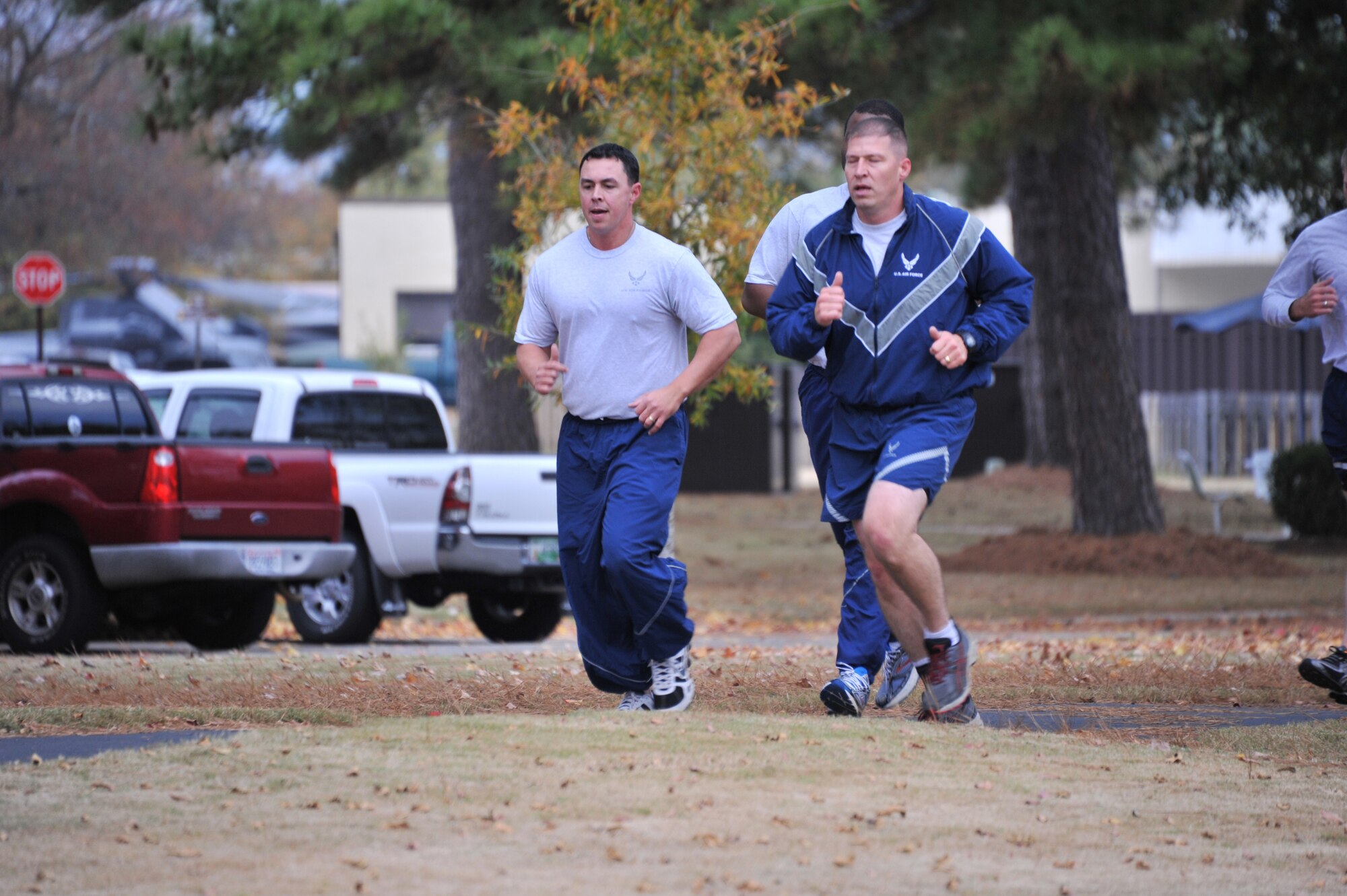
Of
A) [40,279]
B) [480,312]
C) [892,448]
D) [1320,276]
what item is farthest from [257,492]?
[40,279]

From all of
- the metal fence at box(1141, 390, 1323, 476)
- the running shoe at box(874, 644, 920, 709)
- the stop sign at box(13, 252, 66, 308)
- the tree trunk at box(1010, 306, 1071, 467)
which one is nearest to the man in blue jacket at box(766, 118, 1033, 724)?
the running shoe at box(874, 644, 920, 709)

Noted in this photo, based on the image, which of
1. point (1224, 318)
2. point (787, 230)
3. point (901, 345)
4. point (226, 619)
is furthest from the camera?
point (1224, 318)

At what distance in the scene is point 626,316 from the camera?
6.90m

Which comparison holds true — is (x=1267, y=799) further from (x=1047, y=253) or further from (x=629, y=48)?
(x=1047, y=253)

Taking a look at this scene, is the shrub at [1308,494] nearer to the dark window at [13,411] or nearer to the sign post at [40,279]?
the sign post at [40,279]

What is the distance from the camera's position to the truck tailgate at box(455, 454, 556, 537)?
1262 centimetres

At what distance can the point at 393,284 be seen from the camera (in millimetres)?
47875

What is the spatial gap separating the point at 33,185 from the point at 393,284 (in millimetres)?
16772

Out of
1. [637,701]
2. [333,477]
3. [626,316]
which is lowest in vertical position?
[637,701]

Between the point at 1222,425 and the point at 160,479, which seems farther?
the point at 1222,425

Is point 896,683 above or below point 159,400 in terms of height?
below

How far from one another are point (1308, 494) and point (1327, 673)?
578 inches

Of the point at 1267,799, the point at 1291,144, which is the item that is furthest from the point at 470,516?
the point at 1291,144

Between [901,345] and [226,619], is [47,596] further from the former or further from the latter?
[901,345]
